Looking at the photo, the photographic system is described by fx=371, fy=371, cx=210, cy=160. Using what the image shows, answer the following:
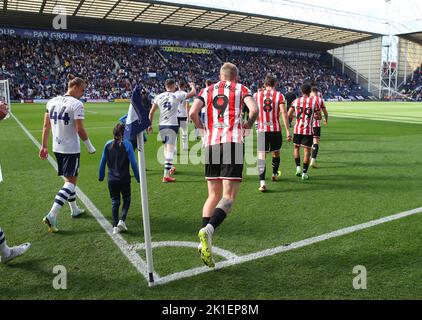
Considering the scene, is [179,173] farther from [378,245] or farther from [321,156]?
[378,245]

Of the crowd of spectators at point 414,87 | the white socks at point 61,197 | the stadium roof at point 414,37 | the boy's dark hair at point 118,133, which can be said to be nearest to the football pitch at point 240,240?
the white socks at point 61,197

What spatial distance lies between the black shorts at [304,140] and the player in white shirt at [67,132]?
179 inches

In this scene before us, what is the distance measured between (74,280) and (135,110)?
1772 mm

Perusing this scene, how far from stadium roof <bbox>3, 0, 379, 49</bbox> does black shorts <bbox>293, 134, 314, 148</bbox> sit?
3828cm

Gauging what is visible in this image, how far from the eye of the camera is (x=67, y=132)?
5250 mm

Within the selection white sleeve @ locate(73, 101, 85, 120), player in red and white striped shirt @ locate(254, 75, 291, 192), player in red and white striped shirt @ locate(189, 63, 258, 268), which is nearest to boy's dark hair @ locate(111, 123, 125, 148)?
white sleeve @ locate(73, 101, 85, 120)

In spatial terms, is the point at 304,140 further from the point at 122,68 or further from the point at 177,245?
the point at 122,68

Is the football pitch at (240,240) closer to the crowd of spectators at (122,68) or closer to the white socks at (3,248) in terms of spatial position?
the white socks at (3,248)

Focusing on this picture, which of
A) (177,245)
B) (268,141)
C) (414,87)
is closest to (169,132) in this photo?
(268,141)

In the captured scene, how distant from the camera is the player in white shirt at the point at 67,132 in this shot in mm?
5105

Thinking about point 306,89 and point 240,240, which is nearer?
point 240,240

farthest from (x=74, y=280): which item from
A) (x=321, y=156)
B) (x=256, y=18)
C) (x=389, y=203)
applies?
(x=256, y=18)

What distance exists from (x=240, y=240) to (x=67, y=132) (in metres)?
2.84

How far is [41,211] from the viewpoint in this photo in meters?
5.87
